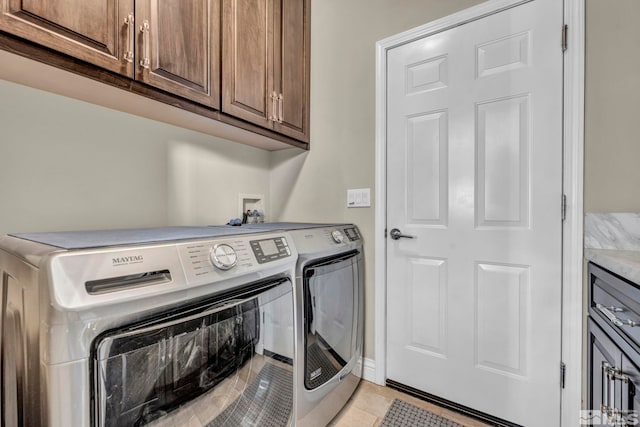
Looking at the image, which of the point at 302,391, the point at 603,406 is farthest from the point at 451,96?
the point at 302,391

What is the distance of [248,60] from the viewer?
154cm

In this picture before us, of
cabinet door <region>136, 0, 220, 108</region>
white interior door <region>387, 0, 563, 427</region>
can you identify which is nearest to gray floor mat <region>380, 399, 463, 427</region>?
white interior door <region>387, 0, 563, 427</region>

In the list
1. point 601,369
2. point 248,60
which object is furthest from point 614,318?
point 248,60

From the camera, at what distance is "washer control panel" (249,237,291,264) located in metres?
0.98

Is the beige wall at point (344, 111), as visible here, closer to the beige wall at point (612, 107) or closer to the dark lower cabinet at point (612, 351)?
the beige wall at point (612, 107)

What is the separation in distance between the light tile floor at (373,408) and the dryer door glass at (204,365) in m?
0.51

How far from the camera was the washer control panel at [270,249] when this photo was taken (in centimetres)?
98

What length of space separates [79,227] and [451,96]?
75.4 inches

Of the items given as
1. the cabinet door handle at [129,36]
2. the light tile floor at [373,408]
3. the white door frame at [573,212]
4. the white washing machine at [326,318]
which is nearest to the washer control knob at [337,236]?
the white washing machine at [326,318]

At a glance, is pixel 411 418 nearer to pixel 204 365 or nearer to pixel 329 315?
pixel 329 315

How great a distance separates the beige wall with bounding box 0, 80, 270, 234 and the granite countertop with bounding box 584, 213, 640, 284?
73.9 inches

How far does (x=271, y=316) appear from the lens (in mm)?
1003

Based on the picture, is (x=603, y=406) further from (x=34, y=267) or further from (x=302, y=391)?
(x=34, y=267)

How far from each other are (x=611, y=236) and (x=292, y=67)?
186 centimetres
